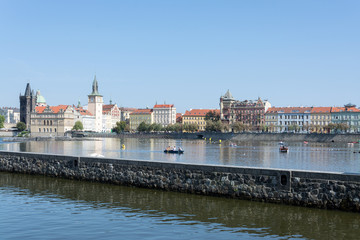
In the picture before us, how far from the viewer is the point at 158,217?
18.9 m

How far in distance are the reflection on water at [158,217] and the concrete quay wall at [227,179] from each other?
47cm

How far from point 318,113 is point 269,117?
21.3 metres

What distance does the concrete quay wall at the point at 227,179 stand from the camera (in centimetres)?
1903

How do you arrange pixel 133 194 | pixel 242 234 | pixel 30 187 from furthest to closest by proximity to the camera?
pixel 30 187 < pixel 133 194 < pixel 242 234

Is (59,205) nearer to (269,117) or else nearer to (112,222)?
(112,222)

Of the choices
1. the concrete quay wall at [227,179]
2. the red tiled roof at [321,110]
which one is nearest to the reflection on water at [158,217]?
the concrete quay wall at [227,179]

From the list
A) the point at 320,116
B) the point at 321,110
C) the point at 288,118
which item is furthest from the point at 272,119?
the point at 321,110

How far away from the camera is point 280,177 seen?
20.4m

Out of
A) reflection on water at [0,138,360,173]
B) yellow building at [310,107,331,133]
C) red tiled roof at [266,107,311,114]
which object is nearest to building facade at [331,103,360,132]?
yellow building at [310,107,331,133]

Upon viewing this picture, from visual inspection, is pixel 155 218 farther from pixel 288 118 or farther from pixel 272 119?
pixel 272 119

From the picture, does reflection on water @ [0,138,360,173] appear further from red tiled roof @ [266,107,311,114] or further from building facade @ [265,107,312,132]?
red tiled roof @ [266,107,311,114]

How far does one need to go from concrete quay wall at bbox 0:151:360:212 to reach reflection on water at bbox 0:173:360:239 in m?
0.47

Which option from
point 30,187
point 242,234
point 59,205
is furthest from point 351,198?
point 30,187

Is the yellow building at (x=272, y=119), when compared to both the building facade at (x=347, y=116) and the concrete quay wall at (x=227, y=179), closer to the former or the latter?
the building facade at (x=347, y=116)
